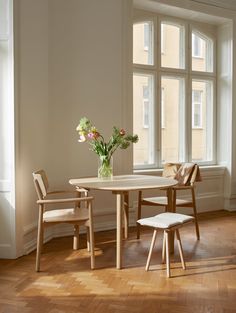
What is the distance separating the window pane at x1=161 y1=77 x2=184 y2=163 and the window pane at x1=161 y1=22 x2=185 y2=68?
0.85ft

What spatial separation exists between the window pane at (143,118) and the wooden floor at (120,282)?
181 centimetres

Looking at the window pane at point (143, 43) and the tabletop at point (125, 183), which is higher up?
the window pane at point (143, 43)

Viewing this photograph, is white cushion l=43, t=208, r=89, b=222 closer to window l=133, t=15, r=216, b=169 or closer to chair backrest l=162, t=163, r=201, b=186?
chair backrest l=162, t=163, r=201, b=186

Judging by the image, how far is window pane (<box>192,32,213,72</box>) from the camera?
6352 millimetres

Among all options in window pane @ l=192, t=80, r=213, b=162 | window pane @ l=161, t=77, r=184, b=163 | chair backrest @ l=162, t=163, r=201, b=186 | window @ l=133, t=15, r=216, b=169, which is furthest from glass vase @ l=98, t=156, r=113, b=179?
window pane @ l=192, t=80, r=213, b=162

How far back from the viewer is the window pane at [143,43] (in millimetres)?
5707

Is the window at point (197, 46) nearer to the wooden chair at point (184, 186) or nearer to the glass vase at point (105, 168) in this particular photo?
the wooden chair at point (184, 186)

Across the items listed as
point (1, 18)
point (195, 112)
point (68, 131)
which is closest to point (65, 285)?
point (68, 131)

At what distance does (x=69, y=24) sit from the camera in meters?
4.69

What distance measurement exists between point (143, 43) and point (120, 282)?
3895 millimetres

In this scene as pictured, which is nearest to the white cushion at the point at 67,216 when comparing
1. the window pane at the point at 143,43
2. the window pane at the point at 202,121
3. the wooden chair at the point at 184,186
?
the wooden chair at the point at 184,186

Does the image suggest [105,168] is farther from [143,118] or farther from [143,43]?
[143,43]

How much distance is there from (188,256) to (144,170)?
6.56 feet

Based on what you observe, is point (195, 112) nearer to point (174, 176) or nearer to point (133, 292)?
point (174, 176)
